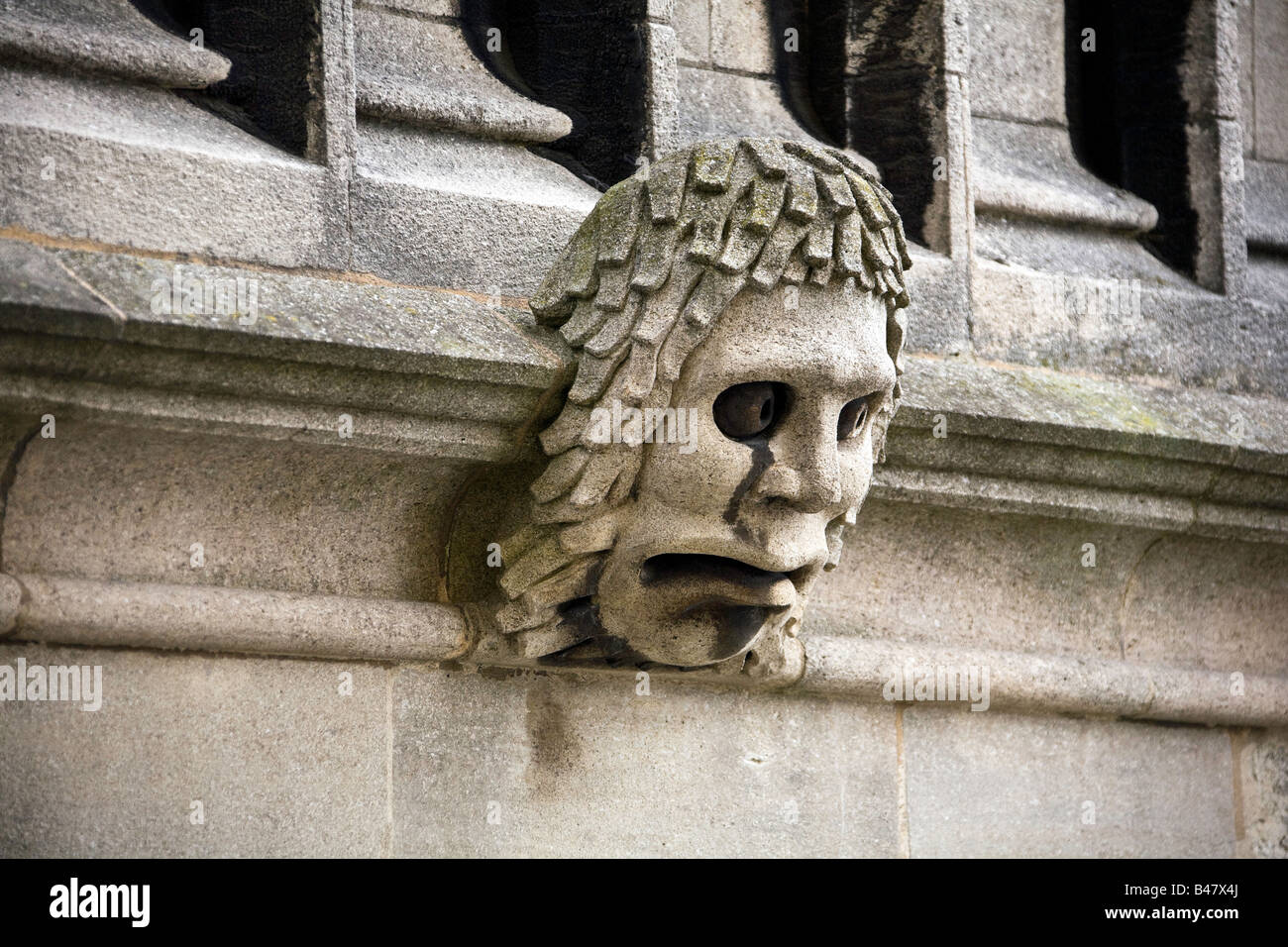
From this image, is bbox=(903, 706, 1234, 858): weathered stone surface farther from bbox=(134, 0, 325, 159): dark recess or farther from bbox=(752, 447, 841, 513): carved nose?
bbox=(134, 0, 325, 159): dark recess

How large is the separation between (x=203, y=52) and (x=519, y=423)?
0.68m

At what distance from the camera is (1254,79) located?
441cm

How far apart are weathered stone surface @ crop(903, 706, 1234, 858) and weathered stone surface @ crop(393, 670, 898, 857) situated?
3.6 inches

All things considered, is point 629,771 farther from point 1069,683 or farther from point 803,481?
point 1069,683

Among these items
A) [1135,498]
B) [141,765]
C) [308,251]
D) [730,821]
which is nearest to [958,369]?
→ [1135,498]

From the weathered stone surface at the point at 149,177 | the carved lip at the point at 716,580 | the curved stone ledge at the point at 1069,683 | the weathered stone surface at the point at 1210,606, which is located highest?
the weathered stone surface at the point at 149,177

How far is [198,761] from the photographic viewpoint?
287 centimetres

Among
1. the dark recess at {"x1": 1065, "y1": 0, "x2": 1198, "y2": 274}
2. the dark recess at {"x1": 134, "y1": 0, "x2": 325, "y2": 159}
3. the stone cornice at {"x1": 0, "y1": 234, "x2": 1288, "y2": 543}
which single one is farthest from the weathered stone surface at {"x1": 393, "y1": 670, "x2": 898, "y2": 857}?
the dark recess at {"x1": 1065, "y1": 0, "x2": 1198, "y2": 274}

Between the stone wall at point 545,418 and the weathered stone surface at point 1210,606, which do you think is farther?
the weathered stone surface at point 1210,606

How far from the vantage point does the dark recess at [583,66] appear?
10.9 feet

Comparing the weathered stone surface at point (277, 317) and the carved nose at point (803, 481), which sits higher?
the weathered stone surface at point (277, 317)

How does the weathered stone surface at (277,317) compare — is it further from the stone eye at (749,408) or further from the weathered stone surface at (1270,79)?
the weathered stone surface at (1270,79)

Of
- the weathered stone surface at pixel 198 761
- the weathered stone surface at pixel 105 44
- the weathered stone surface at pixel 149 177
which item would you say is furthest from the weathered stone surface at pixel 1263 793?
the weathered stone surface at pixel 105 44

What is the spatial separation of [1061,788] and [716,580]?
41.8 inches
